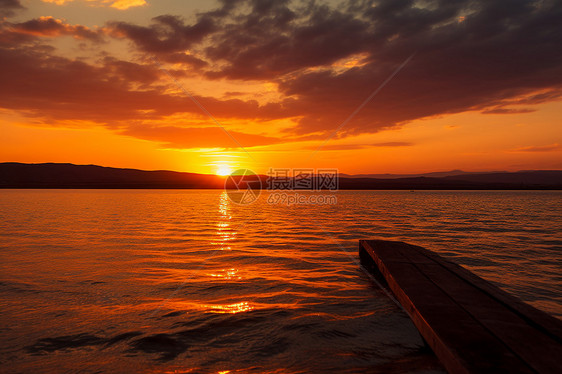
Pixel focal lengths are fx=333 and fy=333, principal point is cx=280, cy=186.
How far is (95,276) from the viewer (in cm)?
868

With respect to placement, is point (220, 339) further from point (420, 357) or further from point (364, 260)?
point (364, 260)

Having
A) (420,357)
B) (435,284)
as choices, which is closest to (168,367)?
(420,357)

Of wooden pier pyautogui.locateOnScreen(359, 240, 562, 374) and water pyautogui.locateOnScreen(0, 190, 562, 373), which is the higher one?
wooden pier pyautogui.locateOnScreen(359, 240, 562, 374)

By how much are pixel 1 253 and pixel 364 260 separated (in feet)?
40.8

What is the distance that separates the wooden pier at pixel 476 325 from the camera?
338cm

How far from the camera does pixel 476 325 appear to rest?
13.8 ft

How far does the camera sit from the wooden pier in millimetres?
3381

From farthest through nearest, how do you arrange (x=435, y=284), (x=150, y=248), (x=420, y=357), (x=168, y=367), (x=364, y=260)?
1. (x=150, y=248)
2. (x=364, y=260)
3. (x=435, y=284)
4. (x=420, y=357)
5. (x=168, y=367)
